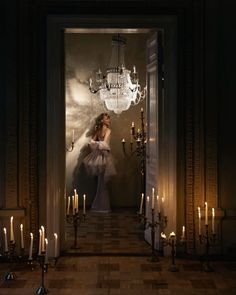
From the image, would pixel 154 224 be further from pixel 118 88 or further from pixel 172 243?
pixel 118 88

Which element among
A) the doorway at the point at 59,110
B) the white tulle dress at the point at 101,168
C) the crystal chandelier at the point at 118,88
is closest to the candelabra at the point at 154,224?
the doorway at the point at 59,110

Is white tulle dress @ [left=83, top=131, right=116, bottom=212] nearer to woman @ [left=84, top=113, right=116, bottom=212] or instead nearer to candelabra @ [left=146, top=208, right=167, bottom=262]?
woman @ [left=84, top=113, right=116, bottom=212]

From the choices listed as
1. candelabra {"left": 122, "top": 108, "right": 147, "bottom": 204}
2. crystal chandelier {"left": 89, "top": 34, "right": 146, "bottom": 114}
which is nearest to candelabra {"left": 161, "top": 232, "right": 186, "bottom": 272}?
candelabra {"left": 122, "top": 108, "right": 147, "bottom": 204}

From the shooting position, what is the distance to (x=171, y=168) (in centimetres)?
556

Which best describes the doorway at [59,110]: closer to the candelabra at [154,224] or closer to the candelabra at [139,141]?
the candelabra at [154,224]

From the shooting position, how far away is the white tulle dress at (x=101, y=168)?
8773 millimetres

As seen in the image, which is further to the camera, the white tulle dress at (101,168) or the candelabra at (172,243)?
the white tulle dress at (101,168)

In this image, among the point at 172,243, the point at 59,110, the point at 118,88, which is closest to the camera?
the point at 172,243

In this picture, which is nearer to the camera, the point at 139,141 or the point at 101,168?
the point at 139,141

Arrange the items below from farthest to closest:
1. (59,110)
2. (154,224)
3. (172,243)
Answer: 1. (59,110)
2. (154,224)
3. (172,243)

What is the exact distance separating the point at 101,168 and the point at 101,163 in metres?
0.08

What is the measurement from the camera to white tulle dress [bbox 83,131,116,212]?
28.8 feet

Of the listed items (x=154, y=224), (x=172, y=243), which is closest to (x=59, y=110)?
(x=154, y=224)

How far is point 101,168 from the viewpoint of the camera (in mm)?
8773
